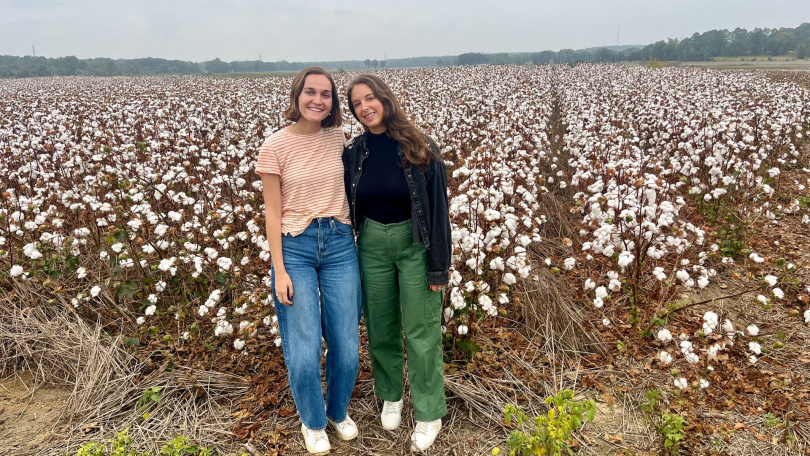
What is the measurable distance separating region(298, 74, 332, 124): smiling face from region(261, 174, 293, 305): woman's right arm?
0.41 metres

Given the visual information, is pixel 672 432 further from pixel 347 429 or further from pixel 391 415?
pixel 347 429

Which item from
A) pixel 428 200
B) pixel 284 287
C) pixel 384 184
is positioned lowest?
pixel 284 287

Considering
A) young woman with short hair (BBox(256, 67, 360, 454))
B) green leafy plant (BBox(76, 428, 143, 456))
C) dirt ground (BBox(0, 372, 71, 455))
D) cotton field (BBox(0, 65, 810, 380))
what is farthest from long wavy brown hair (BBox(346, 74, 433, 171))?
dirt ground (BBox(0, 372, 71, 455))

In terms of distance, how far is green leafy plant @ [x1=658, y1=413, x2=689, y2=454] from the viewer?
3051mm

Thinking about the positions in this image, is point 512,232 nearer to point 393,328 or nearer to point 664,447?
point 393,328

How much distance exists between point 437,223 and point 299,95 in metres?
1.11

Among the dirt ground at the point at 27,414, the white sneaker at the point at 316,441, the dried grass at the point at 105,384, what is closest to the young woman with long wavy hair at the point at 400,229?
the white sneaker at the point at 316,441

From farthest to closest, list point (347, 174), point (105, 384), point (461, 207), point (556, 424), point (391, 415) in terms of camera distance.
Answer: point (461, 207), point (105, 384), point (391, 415), point (347, 174), point (556, 424)

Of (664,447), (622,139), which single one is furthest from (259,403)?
(622,139)

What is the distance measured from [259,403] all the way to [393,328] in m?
1.42

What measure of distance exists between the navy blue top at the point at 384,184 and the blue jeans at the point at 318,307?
0.83ft

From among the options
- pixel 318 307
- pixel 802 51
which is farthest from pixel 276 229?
pixel 802 51

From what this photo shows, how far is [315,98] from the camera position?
8.98 feet

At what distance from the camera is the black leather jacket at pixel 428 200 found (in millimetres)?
2807
